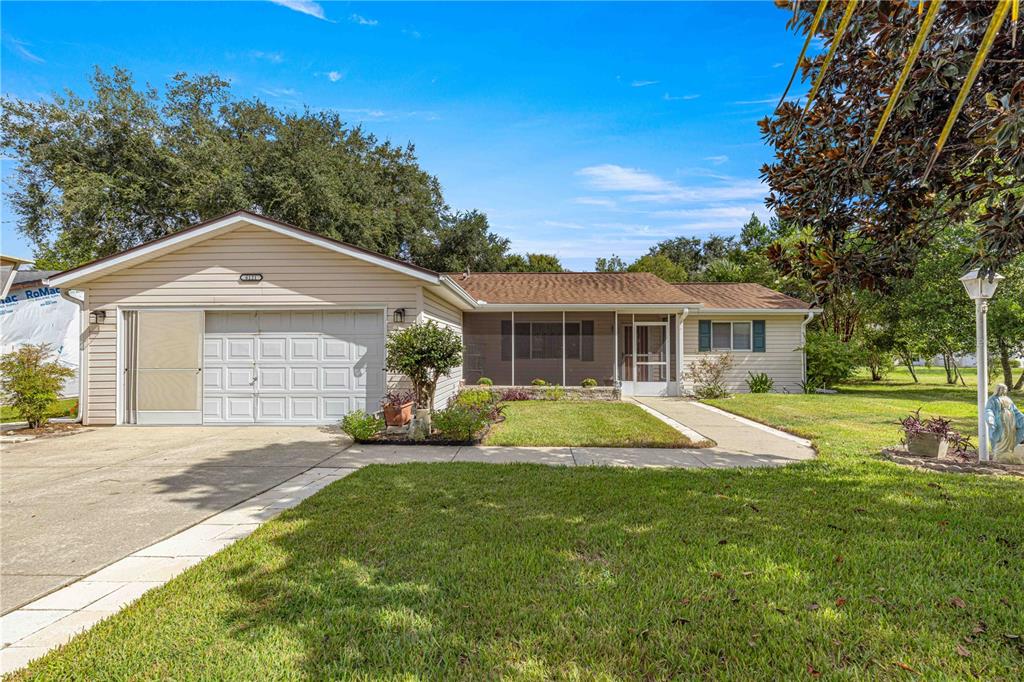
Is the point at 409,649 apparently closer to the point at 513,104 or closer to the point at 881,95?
the point at 881,95

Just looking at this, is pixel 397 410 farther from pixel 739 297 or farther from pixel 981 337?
pixel 739 297

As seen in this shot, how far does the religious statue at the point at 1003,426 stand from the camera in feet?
20.5

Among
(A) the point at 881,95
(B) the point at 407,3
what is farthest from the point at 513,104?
(A) the point at 881,95

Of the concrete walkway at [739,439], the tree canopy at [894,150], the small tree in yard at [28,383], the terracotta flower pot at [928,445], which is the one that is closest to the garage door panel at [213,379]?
the small tree in yard at [28,383]

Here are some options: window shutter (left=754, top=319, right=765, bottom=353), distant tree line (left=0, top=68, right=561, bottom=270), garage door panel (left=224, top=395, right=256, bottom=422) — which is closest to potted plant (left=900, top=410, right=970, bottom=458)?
window shutter (left=754, top=319, right=765, bottom=353)

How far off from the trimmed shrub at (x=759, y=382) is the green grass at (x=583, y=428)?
618cm

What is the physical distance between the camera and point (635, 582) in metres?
3.00

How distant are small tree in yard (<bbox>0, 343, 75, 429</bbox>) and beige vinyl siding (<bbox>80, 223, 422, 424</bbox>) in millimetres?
692

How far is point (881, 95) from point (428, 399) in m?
7.38

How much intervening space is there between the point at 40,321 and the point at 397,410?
52.1 ft

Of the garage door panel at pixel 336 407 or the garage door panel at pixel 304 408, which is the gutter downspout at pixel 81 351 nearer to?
Result: the garage door panel at pixel 304 408

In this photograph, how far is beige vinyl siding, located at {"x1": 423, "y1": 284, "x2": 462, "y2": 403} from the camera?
10430 millimetres

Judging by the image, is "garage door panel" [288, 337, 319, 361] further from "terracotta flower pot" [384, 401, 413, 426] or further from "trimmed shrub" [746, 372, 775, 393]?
"trimmed shrub" [746, 372, 775, 393]

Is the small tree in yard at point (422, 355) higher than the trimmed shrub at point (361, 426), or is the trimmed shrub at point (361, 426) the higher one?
the small tree in yard at point (422, 355)
